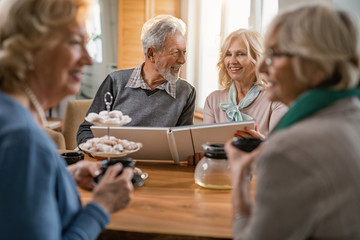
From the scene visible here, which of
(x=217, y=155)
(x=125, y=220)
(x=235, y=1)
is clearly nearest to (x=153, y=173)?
(x=217, y=155)

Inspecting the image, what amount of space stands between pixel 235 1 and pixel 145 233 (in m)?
3.38

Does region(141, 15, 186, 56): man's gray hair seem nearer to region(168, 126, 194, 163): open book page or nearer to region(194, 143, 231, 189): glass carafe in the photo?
region(168, 126, 194, 163): open book page

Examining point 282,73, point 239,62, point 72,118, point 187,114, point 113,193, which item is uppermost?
point 282,73

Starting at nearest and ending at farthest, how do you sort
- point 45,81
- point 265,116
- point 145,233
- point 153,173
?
point 45,81 < point 145,233 < point 153,173 < point 265,116

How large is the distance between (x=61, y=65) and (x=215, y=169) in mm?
733

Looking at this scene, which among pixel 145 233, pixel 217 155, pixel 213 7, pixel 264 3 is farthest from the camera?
pixel 213 7

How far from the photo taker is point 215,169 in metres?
1.50

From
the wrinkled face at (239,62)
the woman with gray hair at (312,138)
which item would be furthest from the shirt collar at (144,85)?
the woman with gray hair at (312,138)

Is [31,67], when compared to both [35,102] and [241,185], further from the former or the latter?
[241,185]

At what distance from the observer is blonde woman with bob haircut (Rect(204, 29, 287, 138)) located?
2.45m

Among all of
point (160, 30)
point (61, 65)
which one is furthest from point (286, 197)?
point (160, 30)

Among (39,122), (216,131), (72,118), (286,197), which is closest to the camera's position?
(286,197)

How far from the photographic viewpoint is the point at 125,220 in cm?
120

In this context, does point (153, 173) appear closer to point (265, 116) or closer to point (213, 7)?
point (265, 116)
